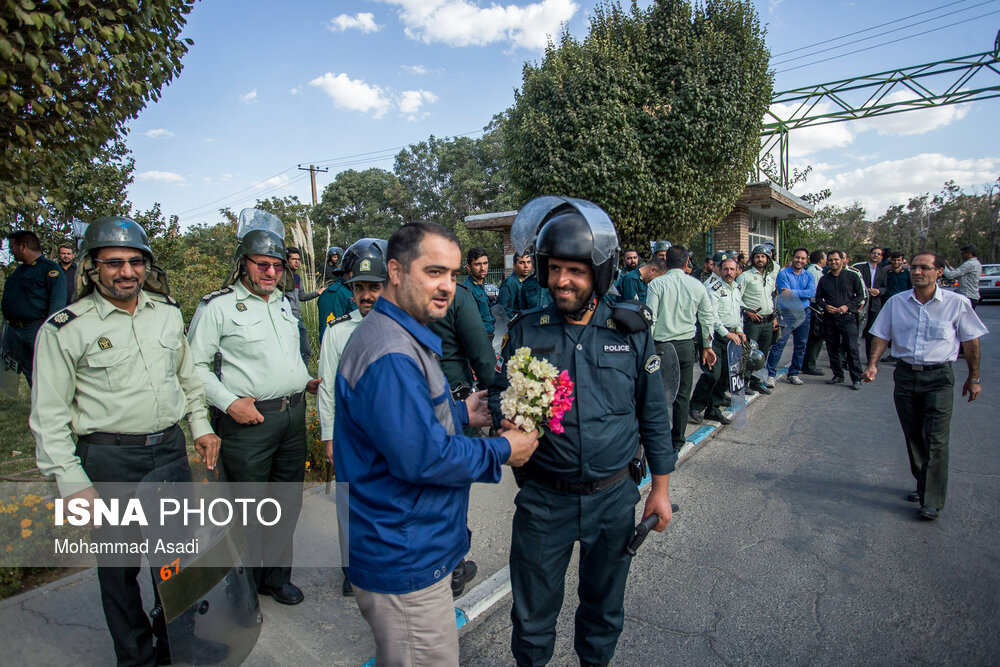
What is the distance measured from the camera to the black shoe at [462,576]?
3.33m

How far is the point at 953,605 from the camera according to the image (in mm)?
3121

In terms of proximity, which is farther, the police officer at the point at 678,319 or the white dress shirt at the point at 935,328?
the police officer at the point at 678,319

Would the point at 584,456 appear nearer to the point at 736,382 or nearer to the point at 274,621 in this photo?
the point at 274,621

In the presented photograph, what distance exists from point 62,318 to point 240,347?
2.65 feet

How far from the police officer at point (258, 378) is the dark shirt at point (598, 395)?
57.3 inches

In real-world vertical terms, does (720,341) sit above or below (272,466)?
above

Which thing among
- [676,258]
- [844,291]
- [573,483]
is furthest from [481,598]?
[844,291]

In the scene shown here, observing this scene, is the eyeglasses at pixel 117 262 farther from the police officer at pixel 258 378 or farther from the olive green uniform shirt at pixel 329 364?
the olive green uniform shirt at pixel 329 364

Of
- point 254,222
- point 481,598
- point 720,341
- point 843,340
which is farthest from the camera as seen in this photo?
point 843,340

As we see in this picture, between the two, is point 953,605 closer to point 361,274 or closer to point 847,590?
point 847,590

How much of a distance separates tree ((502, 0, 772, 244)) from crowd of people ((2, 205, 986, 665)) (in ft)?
31.1

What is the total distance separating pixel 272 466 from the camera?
3340 mm

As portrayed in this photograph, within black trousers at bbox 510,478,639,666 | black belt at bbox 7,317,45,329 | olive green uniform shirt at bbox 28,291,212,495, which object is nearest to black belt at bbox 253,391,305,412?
olive green uniform shirt at bbox 28,291,212,495

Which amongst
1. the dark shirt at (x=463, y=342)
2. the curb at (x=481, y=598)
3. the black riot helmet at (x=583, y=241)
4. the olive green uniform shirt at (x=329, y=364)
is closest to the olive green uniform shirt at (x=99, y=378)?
the olive green uniform shirt at (x=329, y=364)
